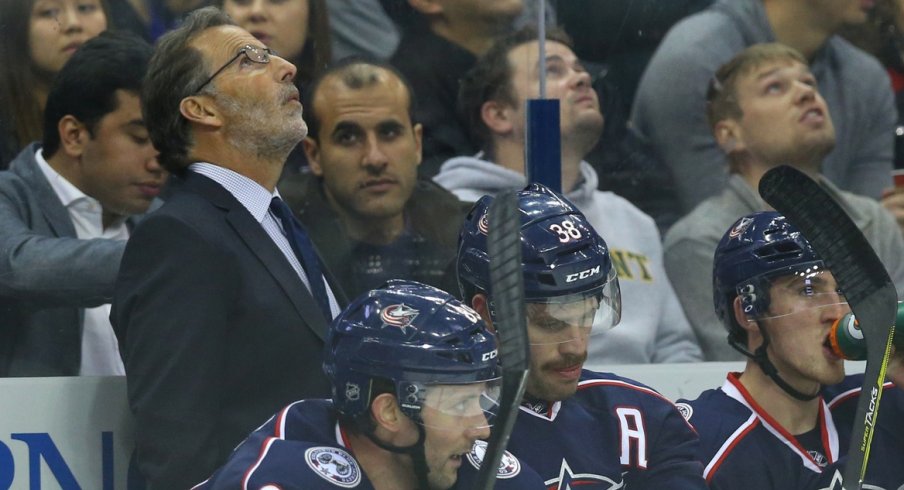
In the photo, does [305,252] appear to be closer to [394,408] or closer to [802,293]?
[394,408]

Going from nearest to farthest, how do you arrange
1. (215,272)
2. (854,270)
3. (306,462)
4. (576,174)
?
(306,462) → (854,270) → (215,272) → (576,174)

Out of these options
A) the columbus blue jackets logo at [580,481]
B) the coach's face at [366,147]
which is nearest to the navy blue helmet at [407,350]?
the columbus blue jackets logo at [580,481]

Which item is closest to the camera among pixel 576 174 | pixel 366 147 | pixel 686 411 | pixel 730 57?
pixel 686 411

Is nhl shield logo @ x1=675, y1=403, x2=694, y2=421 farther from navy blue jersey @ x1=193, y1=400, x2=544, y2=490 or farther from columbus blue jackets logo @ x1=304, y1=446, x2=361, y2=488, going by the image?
columbus blue jackets logo @ x1=304, y1=446, x2=361, y2=488

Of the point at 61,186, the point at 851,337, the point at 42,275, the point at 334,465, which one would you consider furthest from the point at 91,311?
the point at 851,337

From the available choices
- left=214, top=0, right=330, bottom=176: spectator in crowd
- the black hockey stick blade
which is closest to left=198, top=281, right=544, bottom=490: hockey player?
the black hockey stick blade

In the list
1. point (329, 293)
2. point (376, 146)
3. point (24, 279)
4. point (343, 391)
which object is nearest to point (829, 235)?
point (343, 391)

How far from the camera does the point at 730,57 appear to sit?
3.54 m

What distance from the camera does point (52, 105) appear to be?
2.97 metres

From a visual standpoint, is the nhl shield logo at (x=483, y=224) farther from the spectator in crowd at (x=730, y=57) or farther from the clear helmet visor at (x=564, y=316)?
the spectator in crowd at (x=730, y=57)

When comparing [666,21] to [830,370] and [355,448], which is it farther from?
[355,448]

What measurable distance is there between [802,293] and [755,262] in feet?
0.32

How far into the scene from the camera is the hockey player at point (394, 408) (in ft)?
6.89

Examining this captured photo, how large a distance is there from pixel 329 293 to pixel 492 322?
1.42 feet
